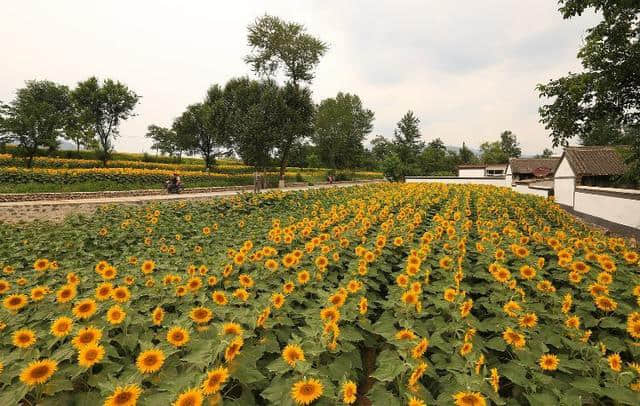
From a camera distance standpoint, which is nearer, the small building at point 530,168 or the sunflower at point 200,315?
the sunflower at point 200,315

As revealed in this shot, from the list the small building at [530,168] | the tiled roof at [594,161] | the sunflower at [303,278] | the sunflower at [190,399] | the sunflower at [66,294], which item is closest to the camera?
the sunflower at [190,399]

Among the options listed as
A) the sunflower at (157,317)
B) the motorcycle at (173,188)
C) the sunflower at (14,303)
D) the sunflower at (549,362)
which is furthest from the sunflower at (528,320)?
the motorcycle at (173,188)

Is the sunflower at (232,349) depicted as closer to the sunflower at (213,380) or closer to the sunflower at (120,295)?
the sunflower at (213,380)

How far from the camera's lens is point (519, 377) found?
209 centimetres

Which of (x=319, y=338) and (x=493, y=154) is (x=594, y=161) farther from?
(x=493, y=154)

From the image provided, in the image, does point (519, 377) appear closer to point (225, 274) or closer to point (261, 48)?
point (225, 274)

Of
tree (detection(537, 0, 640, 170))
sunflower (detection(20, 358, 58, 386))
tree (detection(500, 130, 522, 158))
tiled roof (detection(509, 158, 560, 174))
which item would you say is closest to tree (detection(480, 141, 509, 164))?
tree (detection(500, 130, 522, 158))

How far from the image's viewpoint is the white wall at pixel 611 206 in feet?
35.9

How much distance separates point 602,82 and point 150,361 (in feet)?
41.7

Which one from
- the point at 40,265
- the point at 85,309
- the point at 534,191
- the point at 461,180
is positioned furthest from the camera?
the point at 461,180

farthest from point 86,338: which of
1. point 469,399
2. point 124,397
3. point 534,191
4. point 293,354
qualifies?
point 534,191

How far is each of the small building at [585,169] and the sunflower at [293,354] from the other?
2167cm

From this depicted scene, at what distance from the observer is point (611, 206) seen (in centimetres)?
1232

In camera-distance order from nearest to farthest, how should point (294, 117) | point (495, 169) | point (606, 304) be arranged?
point (606, 304) → point (294, 117) → point (495, 169)
